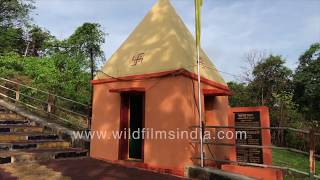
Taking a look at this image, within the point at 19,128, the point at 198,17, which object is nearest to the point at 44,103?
the point at 19,128

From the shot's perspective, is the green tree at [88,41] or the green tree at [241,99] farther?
the green tree at [241,99]

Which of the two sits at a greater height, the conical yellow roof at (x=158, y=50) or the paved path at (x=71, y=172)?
the conical yellow roof at (x=158, y=50)

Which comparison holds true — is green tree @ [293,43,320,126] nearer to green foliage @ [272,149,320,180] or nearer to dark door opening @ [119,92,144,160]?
green foliage @ [272,149,320,180]

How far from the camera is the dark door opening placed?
8578 mm

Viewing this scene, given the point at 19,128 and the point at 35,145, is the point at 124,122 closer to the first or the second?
the point at 35,145

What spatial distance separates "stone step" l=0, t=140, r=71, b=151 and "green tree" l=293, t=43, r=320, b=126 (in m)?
21.2

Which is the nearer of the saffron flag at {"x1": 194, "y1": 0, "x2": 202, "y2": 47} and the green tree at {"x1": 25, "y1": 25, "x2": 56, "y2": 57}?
the saffron flag at {"x1": 194, "y1": 0, "x2": 202, "y2": 47}

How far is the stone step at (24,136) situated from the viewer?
8.80 metres

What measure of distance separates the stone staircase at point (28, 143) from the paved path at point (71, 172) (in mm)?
336

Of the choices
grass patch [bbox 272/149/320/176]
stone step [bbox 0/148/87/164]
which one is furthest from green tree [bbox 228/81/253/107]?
stone step [bbox 0/148/87/164]

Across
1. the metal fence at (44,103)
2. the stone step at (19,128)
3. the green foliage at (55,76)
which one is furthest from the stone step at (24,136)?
the green foliage at (55,76)

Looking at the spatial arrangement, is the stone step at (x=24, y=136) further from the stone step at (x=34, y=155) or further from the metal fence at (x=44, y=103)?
the stone step at (x=34, y=155)

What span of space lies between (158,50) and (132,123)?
2.27 meters

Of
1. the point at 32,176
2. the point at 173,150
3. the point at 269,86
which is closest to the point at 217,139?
the point at 173,150
